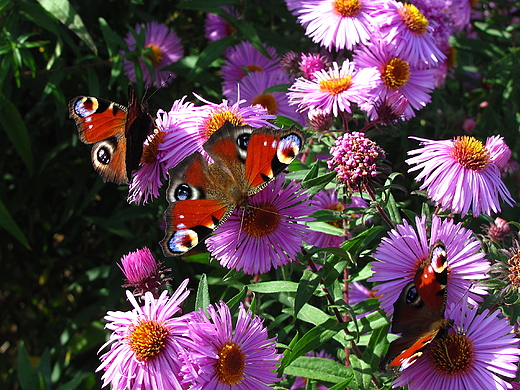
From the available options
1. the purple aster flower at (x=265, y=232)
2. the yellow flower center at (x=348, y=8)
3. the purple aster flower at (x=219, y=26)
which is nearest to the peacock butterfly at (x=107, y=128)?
the purple aster flower at (x=265, y=232)

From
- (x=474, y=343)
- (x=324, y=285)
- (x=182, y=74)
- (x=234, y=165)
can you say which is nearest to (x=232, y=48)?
(x=182, y=74)

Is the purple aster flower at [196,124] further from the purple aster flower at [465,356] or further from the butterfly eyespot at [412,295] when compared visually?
the purple aster flower at [465,356]

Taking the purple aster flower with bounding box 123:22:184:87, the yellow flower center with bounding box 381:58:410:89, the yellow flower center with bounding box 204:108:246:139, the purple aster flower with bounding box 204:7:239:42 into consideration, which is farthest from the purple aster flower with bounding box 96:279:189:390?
the purple aster flower with bounding box 204:7:239:42

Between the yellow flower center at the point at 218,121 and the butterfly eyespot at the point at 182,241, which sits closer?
the butterfly eyespot at the point at 182,241

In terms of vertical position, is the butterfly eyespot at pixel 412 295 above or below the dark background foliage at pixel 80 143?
below

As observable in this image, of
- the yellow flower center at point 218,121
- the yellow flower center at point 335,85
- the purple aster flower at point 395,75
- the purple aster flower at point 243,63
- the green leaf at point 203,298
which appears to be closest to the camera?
the green leaf at point 203,298

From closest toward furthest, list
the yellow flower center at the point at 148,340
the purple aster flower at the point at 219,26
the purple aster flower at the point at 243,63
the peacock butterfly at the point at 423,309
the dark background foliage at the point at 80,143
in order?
the peacock butterfly at the point at 423,309, the yellow flower center at the point at 148,340, the dark background foliage at the point at 80,143, the purple aster flower at the point at 243,63, the purple aster flower at the point at 219,26
